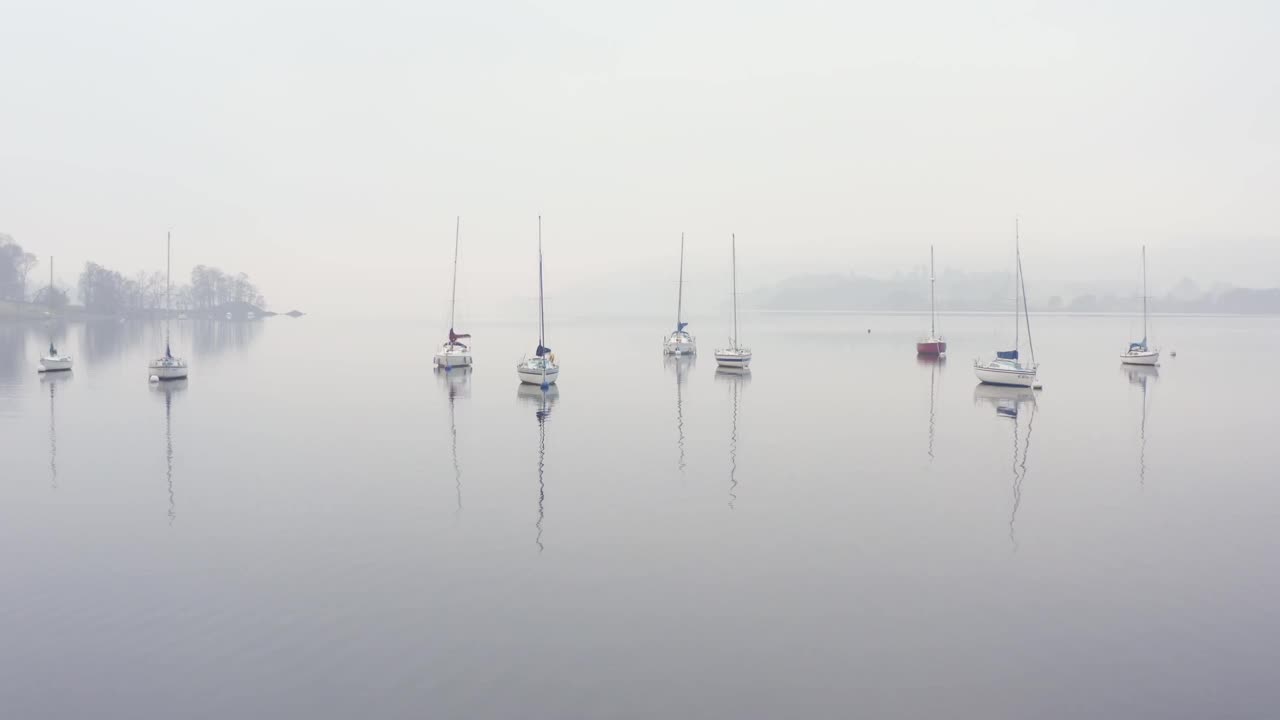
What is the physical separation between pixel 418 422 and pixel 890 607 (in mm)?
36994

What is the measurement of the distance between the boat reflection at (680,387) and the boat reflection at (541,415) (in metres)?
6.52

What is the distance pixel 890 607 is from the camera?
19.0 meters

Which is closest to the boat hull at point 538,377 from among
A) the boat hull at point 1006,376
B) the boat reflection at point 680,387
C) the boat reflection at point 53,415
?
the boat reflection at point 680,387

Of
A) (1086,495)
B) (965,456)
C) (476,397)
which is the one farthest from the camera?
(476,397)

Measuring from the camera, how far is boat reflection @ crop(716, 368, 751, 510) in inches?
1273

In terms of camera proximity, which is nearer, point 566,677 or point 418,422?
point 566,677

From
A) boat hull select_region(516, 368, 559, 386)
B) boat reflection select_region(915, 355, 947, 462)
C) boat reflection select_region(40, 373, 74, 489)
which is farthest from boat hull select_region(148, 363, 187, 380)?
boat reflection select_region(915, 355, 947, 462)

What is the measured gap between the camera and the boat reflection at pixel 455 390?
33906 mm

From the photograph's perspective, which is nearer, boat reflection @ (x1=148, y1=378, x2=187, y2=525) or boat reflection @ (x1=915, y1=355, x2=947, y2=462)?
boat reflection @ (x1=148, y1=378, x2=187, y2=525)

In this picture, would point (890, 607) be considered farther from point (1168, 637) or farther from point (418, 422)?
point (418, 422)

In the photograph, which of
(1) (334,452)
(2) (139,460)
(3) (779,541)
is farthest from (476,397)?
(3) (779,541)

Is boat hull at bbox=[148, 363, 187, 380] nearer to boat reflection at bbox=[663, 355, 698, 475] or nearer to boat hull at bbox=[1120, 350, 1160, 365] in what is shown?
boat reflection at bbox=[663, 355, 698, 475]

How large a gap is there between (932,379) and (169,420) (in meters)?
67.7

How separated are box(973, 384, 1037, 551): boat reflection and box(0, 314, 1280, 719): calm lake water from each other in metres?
0.39
